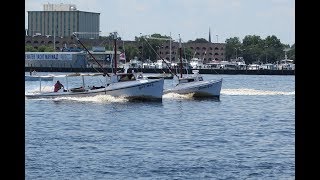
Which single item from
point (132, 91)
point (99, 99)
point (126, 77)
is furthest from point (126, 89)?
point (99, 99)

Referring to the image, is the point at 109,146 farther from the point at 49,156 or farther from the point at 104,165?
the point at 104,165

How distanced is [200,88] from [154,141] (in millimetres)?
50645

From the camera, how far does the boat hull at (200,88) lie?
324ft

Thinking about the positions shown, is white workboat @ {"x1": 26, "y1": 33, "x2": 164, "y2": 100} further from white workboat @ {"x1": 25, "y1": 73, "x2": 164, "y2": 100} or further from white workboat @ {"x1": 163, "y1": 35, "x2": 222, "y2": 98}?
white workboat @ {"x1": 163, "y1": 35, "x2": 222, "y2": 98}

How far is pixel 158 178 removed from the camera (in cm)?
2991

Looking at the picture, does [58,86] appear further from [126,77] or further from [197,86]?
[197,86]

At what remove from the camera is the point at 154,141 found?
4900 cm

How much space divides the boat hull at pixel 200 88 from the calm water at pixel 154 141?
19.4 feet

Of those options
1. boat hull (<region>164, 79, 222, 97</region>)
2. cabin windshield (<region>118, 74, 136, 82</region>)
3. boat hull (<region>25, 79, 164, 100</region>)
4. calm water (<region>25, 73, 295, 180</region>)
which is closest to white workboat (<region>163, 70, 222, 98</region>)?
boat hull (<region>164, 79, 222, 97</region>)

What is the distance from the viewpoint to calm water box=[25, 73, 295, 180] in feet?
107

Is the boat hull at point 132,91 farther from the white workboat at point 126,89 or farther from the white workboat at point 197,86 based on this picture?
the white workboat at point 197,86

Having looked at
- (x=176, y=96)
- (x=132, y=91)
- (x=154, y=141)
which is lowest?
(x=154, y=141)

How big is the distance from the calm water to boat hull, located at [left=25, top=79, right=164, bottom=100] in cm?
102
